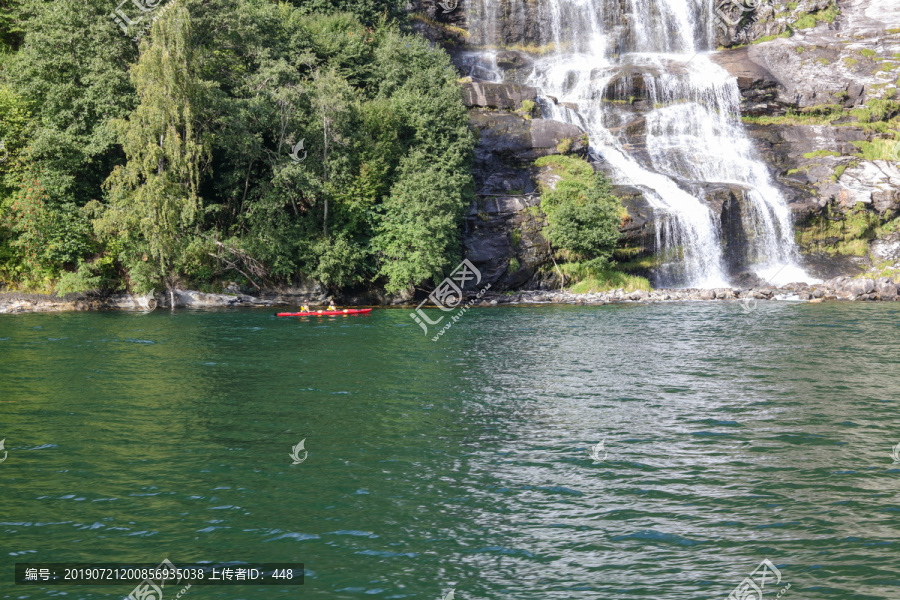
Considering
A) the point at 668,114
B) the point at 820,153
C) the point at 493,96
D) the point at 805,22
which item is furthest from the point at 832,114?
the point at 493,96

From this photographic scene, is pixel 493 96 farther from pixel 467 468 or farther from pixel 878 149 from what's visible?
pixel 467 468

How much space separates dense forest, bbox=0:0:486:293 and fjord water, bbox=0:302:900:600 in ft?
55.0

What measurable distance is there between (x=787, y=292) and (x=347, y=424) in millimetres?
41135

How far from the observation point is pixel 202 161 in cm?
4262

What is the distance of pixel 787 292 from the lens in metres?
47.6

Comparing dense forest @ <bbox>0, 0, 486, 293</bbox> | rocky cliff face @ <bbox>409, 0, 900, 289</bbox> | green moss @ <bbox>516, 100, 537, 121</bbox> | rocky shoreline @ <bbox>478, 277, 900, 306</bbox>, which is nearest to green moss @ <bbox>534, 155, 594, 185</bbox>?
rocky cliff face @ <bbox>409, 0, 900, 289</bbox>

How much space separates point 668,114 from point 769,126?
10421mm

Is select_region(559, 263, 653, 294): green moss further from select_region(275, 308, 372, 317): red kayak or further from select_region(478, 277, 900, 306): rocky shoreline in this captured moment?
select_region(275, 308, 372, 317): red kayak

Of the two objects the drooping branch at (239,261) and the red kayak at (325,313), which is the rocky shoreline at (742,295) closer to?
the red kayak at (325,313)

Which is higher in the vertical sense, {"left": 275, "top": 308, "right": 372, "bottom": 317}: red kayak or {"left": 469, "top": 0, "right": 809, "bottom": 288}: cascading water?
{"left": 469, "top": 0, "right": 809, "bottom": 288}: cascading water

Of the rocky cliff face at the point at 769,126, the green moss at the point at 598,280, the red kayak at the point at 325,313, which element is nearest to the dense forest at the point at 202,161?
the red kayak at the point at 325,313

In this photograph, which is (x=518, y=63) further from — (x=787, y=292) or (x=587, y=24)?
(x=787, y=292)

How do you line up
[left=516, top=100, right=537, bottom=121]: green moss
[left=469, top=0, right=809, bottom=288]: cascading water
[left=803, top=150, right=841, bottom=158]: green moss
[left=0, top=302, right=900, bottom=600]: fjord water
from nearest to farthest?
[left=0, top=302, right=900, bottom=600]: fjord water → [left=469, top=0, right=809, bottom=288]: cascading water → [left=516, top=100, right=537, bottom=121]: green moss → [left=803, top=150, right=841, bottom=158]: green moss

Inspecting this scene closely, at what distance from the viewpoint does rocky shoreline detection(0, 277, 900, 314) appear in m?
42.5
